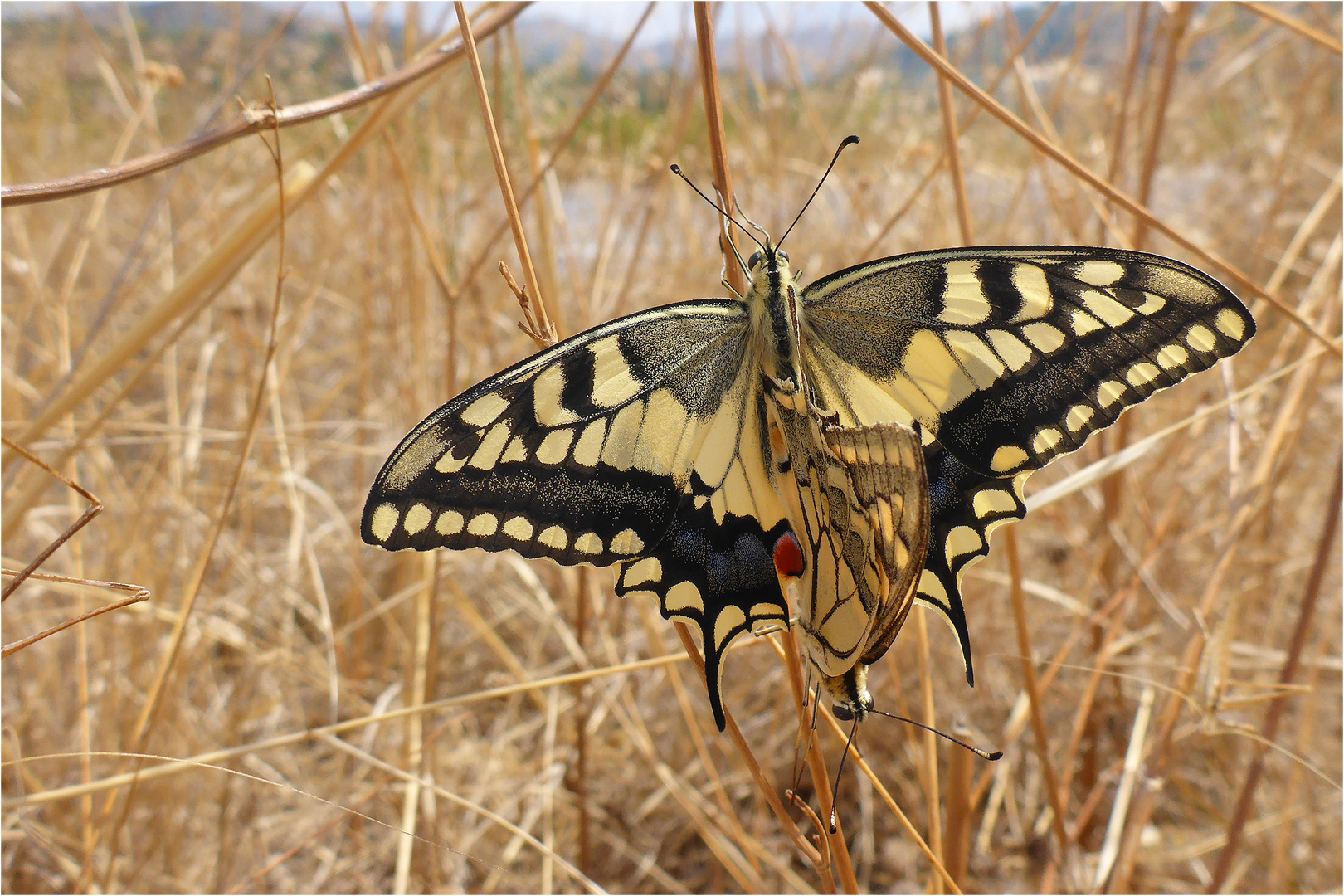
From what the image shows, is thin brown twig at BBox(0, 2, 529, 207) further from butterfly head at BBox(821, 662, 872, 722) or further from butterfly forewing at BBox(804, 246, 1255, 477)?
butterfly head at BBox(821, 662, 872, 722)

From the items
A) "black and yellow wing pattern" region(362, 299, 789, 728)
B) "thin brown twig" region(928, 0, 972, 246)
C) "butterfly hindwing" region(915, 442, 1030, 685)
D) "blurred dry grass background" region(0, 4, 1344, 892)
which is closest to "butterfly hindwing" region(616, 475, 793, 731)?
"black and yellow wing pattern" region(362, 299, 789, 728)

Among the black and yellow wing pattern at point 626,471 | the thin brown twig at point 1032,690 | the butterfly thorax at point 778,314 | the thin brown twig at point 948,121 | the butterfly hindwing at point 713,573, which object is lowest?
the thin brown twig at point 1032,690

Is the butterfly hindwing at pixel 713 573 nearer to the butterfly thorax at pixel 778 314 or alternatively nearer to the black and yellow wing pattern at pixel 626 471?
the black and yellow wing pattern at pixel 626 471

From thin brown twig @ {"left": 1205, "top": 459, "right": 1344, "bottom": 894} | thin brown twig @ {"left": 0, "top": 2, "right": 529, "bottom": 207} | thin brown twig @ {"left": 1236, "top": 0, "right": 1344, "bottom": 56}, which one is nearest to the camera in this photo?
thin brown twig @ {"left": 0, "top": 2, "right": 529, "bottom": 207}

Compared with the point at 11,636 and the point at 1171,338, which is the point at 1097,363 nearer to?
the point at 1171,338

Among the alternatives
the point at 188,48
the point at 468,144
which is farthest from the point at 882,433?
the point at 188,48

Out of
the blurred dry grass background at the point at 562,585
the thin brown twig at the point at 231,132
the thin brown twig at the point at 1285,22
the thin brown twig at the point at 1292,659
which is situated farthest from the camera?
the blurred dry grass background at the point at 562,585

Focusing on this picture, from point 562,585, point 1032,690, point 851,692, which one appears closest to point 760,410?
point 851,692

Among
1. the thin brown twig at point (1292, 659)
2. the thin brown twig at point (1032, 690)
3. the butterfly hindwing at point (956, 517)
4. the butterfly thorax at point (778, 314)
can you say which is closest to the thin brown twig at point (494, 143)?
the butterfly thorax at point (778, 314)
